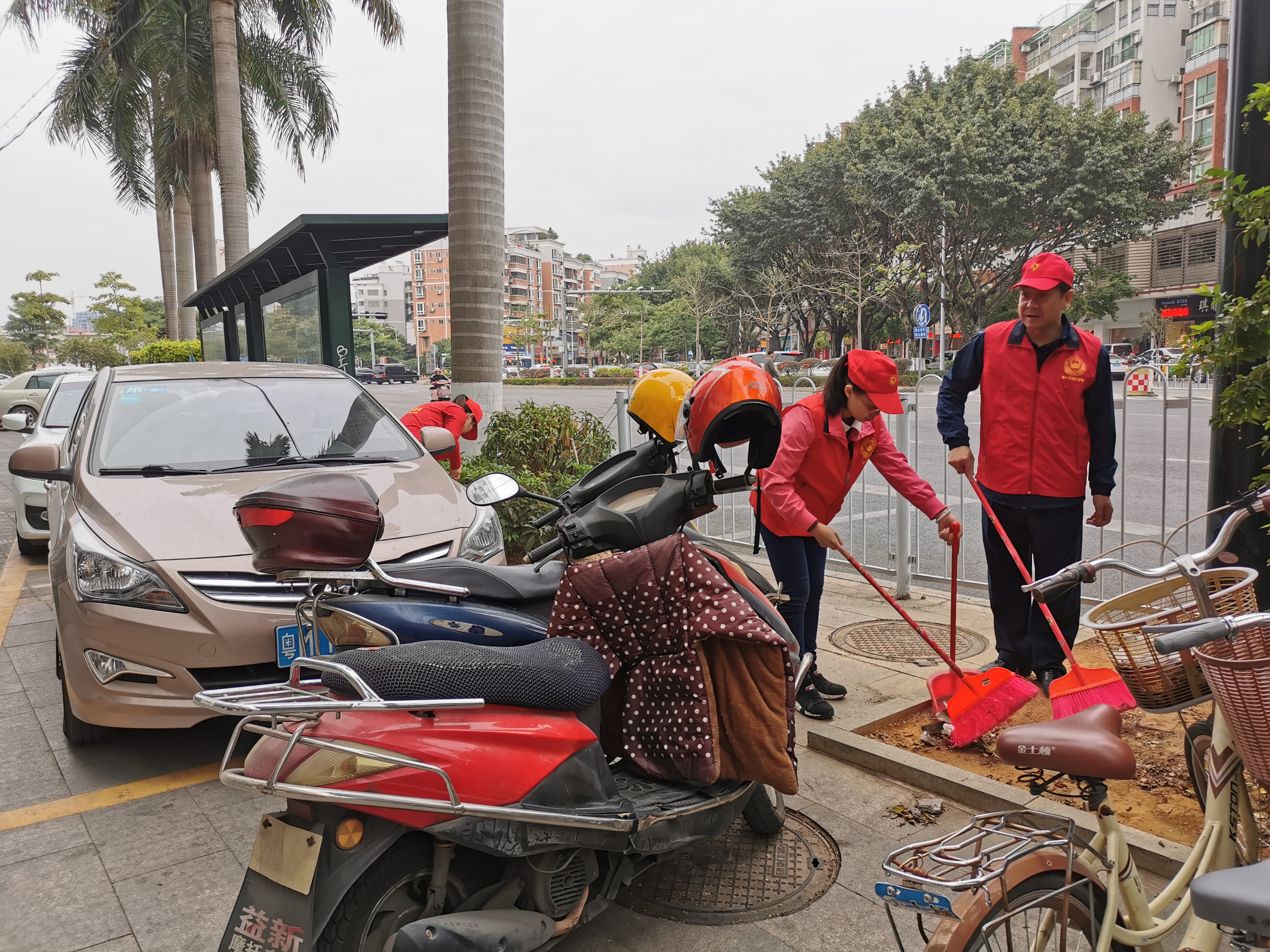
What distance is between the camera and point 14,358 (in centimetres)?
6266

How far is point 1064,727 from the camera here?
1.76 meters

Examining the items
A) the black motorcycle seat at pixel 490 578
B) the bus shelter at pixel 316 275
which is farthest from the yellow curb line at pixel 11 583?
the black motorcycle seat at pixel 490 578

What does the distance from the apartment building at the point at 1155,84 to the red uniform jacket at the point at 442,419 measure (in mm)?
41479

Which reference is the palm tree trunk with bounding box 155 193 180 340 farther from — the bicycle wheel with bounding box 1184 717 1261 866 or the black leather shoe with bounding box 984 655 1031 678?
the bicycle wheel with bounding box 1184 717 1261 866

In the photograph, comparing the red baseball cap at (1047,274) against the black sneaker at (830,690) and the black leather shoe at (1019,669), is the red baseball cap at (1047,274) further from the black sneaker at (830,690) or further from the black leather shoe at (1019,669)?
the black sneaker at (830,690)

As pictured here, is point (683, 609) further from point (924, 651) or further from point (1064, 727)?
point (924, 651)

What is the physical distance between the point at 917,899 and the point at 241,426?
4.46 meters

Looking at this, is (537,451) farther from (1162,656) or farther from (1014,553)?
(1162,656)

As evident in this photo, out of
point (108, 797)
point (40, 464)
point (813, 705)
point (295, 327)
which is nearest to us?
point (108, 797)

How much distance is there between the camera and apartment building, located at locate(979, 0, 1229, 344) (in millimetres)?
46750

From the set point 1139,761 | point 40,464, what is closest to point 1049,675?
point 1139,761

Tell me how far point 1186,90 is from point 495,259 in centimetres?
5908

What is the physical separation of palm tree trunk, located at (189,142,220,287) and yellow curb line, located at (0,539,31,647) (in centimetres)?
1432

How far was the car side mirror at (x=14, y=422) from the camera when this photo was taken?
8.02m
